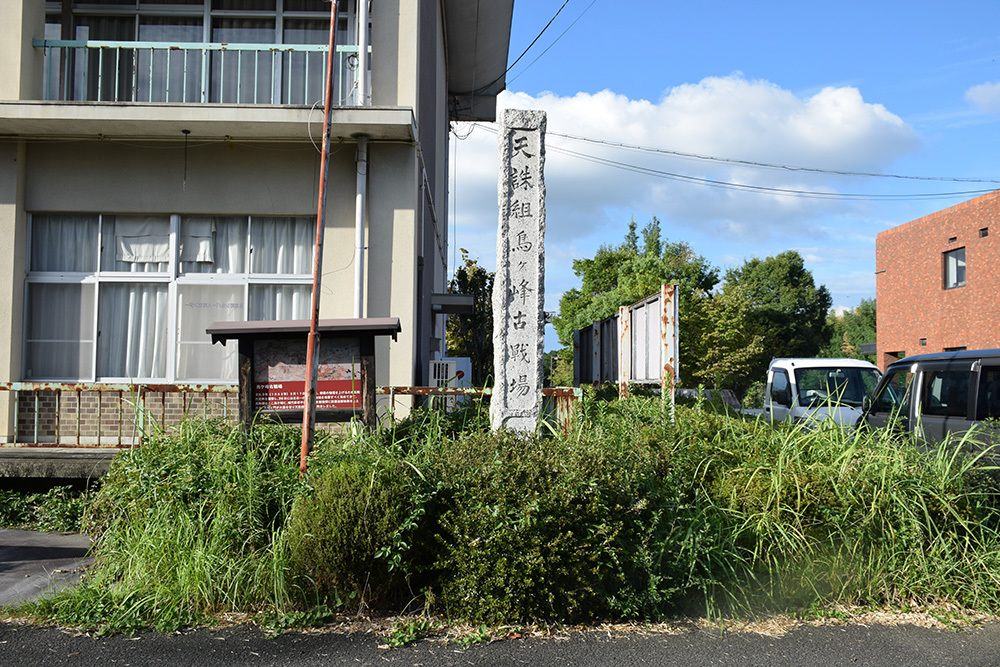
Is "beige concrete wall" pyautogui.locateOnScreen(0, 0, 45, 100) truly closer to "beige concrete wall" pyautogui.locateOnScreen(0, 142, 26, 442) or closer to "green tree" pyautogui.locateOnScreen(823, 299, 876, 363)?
"beige concrete wall" pyautogui.locateOnScreen(0, 142, 26, 442)

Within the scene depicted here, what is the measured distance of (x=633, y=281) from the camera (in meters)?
30.0

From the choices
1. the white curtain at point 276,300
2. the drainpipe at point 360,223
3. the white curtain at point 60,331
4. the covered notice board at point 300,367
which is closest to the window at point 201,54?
the drainpipe at point 360,223

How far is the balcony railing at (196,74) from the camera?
998cm

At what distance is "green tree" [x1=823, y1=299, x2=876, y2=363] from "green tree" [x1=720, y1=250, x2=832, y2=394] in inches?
43.0

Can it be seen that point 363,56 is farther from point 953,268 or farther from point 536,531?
point 953,268

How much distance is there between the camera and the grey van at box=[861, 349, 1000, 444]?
688cm

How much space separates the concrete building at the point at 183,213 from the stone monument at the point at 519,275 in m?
3.06

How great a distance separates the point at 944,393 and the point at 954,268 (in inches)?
837

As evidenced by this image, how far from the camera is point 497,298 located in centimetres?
654

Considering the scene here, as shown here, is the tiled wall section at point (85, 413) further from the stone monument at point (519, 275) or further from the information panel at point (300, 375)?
the stone monument at point (519, 275)

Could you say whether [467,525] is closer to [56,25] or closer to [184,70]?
[184,70]

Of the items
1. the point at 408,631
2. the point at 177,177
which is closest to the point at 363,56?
the point at 177,177

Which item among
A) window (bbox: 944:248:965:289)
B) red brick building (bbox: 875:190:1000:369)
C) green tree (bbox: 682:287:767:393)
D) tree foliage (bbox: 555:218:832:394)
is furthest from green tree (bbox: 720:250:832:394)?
window (bbox: 944:248:965:289)

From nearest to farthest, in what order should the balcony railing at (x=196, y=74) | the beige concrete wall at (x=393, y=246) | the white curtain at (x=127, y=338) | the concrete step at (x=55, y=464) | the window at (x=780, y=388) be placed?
1. the concrete step at (x=55, y=464)
2. the beige concrete wall at (x=393, y=246)
3. the white curtain at (x=127, y=338)
4. the balcony railing at (x=196, y=74)
5. the window at (x=780, y=388)
